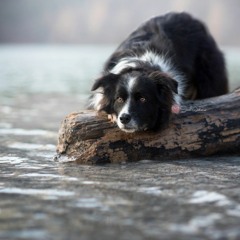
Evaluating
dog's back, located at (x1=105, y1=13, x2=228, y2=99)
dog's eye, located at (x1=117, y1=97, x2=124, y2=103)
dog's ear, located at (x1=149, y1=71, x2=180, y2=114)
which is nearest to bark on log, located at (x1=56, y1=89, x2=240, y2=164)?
dog's ear, located at (x1=149, y1=71, x2=180, y2=114)

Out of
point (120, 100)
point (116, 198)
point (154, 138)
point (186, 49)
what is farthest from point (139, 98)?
point (186, 49)

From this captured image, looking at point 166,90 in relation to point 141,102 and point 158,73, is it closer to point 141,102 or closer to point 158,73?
point 158,73

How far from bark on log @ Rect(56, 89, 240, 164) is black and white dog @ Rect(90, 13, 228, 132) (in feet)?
0.38

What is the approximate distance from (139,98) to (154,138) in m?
0.40

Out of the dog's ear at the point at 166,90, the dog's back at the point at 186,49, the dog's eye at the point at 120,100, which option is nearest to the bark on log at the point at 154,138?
the dog's ear at the point at 166,90

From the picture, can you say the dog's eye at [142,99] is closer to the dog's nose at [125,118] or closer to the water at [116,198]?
the dog's nose at [125,118]

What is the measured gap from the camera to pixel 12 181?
444 centimetres

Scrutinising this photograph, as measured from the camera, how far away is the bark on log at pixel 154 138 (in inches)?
212

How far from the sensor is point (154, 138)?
5449mm

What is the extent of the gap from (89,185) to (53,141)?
276 centimetres

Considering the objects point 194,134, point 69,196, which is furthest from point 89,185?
point 194,134

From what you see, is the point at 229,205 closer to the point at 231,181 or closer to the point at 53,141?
the point at 231,181

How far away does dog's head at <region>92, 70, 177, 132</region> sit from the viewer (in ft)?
17.6

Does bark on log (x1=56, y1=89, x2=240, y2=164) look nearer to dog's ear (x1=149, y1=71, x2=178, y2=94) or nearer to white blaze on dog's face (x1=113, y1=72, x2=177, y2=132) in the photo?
white blaze on dog's face (x1=113, y1=72, x2=177, y2=132)
